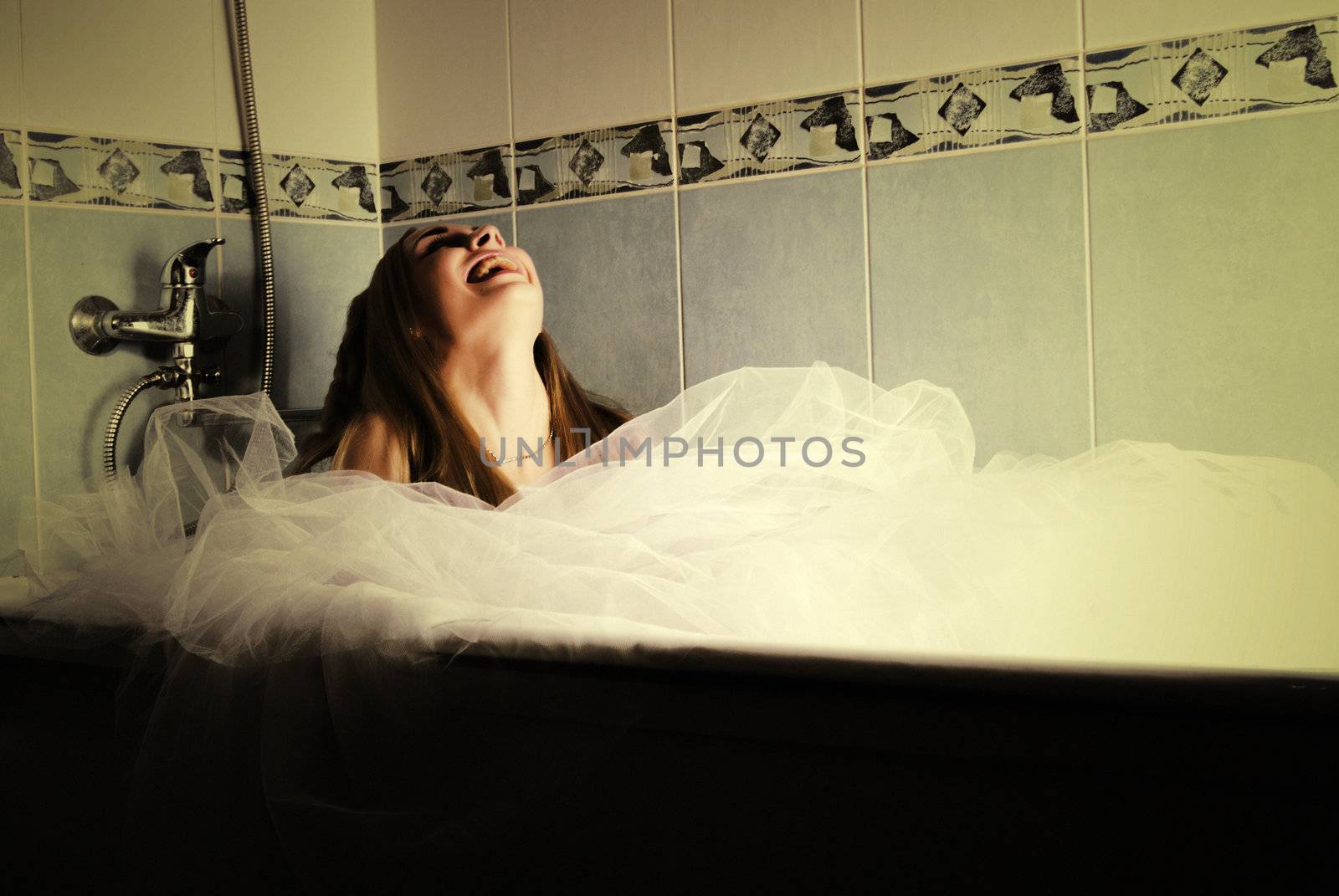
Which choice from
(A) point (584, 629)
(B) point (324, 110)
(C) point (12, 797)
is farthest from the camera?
(B) point (324, 110)

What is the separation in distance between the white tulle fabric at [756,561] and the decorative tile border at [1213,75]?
1.89 ft

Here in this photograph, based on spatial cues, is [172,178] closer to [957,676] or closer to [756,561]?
[756,561]

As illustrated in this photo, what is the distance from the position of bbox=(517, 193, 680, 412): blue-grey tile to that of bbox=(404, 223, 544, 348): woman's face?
12.5 inches

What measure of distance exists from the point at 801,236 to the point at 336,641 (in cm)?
107

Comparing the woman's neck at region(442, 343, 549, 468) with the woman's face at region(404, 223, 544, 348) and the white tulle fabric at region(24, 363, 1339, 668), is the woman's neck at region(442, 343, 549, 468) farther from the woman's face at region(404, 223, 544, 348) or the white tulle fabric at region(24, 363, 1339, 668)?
the white tulle fabric at region(24, 363, 1339, 668)

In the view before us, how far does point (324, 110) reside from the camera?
1.92 m

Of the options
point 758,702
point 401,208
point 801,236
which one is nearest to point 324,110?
point 401,208

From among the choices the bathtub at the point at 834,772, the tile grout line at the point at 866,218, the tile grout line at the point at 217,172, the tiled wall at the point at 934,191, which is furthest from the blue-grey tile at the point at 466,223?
the bathtub at the point at 834,772

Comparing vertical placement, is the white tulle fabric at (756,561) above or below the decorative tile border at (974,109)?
below

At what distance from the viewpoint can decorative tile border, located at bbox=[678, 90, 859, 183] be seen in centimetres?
159

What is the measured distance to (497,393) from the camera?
1.38 meters

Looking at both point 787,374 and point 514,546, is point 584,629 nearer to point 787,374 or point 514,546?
point 514,546

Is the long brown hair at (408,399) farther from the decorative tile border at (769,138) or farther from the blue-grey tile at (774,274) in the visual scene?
the decorative tile border at (769,138)

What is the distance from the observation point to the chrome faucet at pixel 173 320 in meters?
1.64
